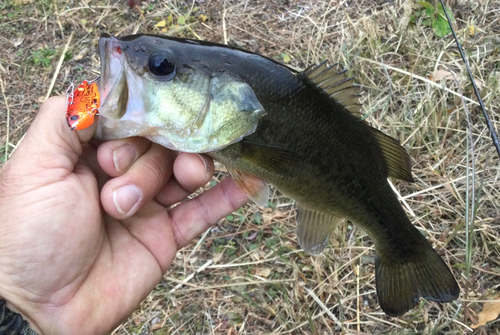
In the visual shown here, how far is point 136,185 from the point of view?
1456 mm

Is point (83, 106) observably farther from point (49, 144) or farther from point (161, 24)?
point (161, 24)

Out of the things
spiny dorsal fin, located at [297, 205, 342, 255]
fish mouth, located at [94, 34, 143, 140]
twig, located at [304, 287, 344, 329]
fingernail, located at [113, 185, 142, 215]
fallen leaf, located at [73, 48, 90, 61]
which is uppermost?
fish mouth, located at [94, 34, 143, 140]

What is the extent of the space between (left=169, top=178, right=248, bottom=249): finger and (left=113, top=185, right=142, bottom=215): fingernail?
1.52ft

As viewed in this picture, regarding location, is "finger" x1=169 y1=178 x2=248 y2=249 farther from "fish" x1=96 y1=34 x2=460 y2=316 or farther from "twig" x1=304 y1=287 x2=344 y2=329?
"twig" x1=304 y1=287 x2=344 y2=329

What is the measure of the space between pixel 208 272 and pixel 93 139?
141 cm

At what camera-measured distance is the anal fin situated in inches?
63.5

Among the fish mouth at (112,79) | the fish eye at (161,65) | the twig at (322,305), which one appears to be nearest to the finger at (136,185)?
the fish mouth at (112,79)

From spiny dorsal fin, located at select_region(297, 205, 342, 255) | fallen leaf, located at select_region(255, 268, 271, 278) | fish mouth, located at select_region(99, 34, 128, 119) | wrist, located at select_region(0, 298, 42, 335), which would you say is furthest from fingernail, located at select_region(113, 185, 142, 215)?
fallen leaf, located at select_region(255, 268, 271, 278)

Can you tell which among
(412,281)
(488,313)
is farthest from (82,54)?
(488,313)

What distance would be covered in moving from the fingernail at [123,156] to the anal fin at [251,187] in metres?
0.39

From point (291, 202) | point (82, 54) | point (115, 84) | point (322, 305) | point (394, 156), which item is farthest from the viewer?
point (82, 54)

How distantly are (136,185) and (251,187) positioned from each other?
46cm

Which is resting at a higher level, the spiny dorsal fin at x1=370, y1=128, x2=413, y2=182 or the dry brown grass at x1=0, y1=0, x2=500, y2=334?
the spiny dorsal fin at x1=370, y1=128, x2=413, y2=182

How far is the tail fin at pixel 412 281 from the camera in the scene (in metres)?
1.78
